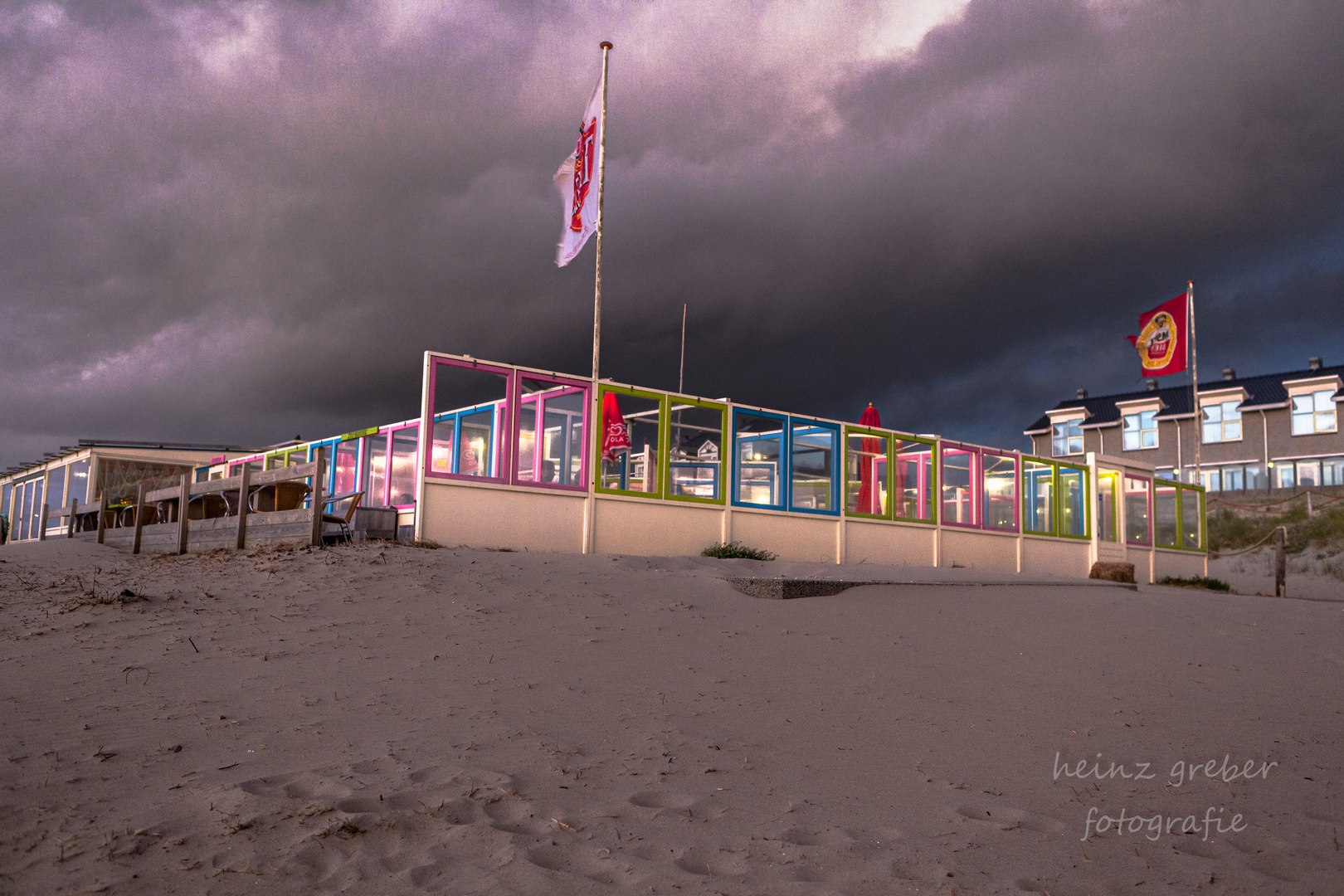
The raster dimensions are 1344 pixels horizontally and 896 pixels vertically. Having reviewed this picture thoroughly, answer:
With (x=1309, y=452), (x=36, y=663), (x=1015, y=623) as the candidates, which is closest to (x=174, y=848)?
(x=36, y=663)

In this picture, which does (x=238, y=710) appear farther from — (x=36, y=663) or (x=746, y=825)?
(x=746, y=825)

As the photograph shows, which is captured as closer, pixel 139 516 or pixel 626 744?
pixel 626 744

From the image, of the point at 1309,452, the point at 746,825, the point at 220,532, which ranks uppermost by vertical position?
the point at 1309,452

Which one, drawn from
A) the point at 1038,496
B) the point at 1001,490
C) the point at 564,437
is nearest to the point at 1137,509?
the point at 1038,496

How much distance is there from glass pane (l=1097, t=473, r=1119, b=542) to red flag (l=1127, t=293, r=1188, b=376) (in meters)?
7.05

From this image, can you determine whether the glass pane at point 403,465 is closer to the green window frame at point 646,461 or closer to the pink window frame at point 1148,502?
the green window frame at point 646,461

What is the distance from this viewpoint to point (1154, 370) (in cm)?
2514

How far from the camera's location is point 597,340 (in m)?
11.8

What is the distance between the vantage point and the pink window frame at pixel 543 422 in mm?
10750

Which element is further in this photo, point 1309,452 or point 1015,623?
point 1309,452

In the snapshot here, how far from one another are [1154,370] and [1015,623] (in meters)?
20.7

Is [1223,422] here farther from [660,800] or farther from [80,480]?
[80,480]

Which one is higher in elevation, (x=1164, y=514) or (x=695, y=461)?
(x=695, y=461)

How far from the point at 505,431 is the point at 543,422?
1190mm
